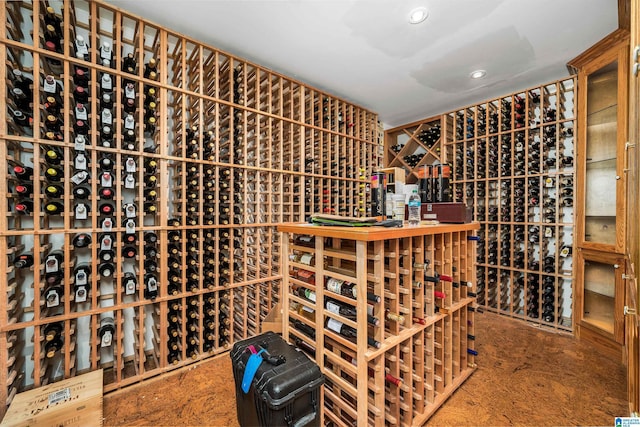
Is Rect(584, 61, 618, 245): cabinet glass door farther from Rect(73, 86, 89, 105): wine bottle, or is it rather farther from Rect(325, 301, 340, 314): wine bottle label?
Rect(73, 86, 89, 105): wine bottle

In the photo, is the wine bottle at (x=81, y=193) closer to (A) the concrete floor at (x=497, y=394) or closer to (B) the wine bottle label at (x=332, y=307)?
(A) the concrete floor at (x=497, y=394)

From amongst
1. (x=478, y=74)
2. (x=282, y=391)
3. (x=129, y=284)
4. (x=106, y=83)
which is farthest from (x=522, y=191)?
(x=106, y=83)

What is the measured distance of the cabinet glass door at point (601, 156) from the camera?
7.55 ft

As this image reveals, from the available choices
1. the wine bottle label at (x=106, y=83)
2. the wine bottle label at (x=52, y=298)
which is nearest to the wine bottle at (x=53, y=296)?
the wine bottle label at (x=52, y=298)

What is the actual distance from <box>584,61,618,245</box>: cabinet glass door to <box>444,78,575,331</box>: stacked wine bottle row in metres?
0.23

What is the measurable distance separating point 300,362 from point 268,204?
175cm

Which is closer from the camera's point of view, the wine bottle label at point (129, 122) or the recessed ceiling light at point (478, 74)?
the wine bottle label at point (129, 122)

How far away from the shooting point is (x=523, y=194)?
3021mm

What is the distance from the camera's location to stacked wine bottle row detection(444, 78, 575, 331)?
9.14 ft

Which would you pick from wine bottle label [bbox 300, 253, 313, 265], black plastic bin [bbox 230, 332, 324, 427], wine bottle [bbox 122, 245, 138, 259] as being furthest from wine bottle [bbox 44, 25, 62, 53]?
black plastic bin [bbox 230, 332, 324, 427]

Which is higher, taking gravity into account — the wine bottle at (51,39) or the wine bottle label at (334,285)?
the wine bottle at (51,39)

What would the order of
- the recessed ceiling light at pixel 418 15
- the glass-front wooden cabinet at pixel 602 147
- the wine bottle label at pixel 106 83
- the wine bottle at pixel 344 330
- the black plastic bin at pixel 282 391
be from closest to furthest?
the black plastic bin at pixel 282 391
the wine bottle at pixel 344 330
the wine bottle label at pixel 106 83
the recessed ceiling light at pixel 418 15
the glass-front wooden cabinet at pixel 602 147

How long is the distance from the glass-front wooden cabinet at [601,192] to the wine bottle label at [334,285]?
254 centimetres

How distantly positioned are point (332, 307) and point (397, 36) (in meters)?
2.34
